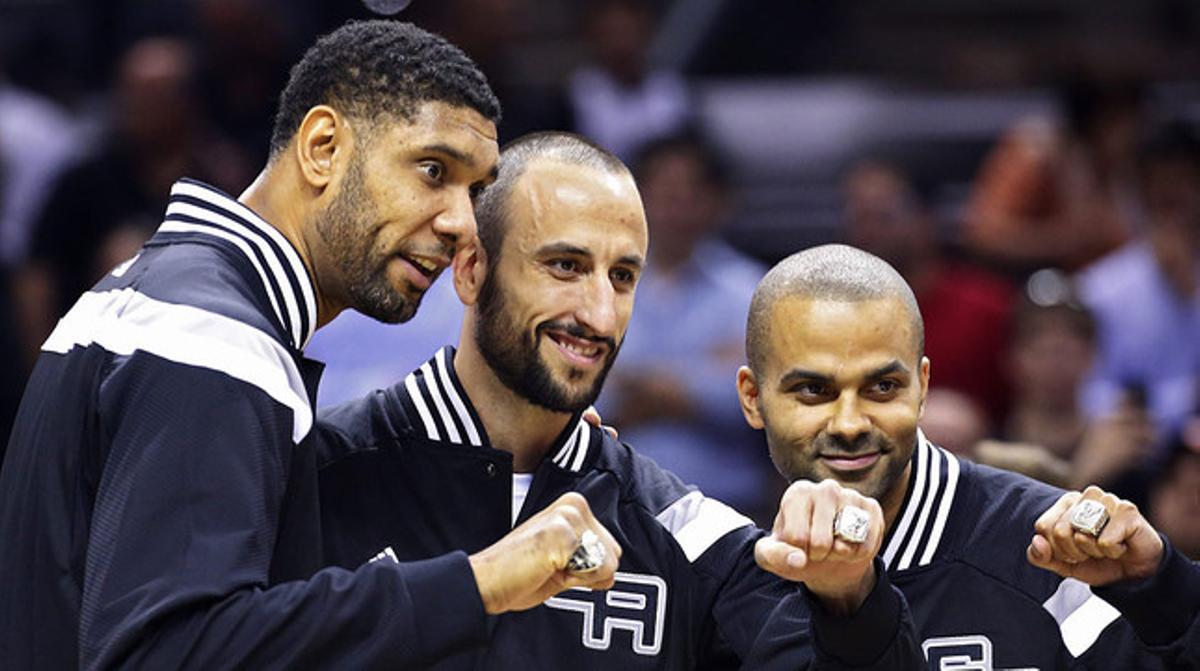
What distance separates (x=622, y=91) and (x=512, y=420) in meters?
4.29

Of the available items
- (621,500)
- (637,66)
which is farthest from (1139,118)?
(621,500)

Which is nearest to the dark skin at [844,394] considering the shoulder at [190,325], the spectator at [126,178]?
the shoulder at [190,325]

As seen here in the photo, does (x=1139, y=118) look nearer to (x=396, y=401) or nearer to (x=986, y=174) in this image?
(x=986, y=174)

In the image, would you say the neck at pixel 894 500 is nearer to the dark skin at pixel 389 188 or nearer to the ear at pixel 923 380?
the ear at pixel 923 380

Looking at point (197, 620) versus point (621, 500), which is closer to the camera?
point (197, 620)

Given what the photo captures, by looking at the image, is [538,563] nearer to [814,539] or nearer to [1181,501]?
[814,539]

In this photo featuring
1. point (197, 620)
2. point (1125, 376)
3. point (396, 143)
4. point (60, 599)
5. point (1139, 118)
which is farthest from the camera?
point (1139, 118)

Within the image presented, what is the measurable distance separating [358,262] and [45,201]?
192 inches

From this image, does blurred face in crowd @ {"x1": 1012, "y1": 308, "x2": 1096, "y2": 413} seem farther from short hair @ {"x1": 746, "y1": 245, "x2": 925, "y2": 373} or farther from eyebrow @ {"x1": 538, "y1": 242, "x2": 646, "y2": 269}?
eyebrow @ {"x1": 538, "y1": 242, "x2": 646, "y2": 269}

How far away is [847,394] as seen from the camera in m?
3.44

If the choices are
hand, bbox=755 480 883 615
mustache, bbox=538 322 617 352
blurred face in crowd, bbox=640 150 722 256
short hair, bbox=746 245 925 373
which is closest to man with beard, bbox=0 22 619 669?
hand, bbox=755 480 883 615

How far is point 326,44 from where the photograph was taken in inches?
131

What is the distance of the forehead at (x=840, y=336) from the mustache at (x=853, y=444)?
0.10m

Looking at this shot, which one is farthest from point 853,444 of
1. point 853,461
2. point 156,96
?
point 156,96
